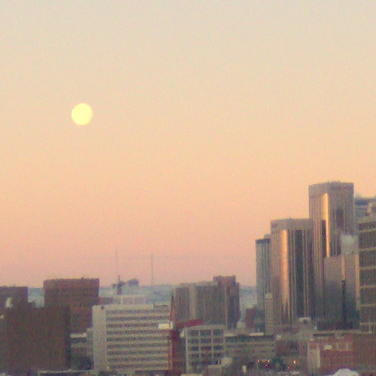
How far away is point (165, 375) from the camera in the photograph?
189375 millimetres

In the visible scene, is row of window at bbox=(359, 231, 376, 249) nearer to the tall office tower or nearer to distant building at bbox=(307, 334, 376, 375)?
the tall office tower

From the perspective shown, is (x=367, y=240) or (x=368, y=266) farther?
(x=367, y=240)

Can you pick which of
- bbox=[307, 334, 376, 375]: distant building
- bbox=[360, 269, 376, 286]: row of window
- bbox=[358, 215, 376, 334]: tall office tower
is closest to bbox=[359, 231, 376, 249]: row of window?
bbox=[358, 215, 376, 334]: tall office tower

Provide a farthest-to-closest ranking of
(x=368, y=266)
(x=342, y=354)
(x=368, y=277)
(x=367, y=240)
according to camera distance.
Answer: (x=367, y=240), (x=368, y=277), (x=368, y=266), (x=342, y=354)

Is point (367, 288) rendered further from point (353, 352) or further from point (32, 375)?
point (32, 375)

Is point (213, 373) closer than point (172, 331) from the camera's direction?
Yes

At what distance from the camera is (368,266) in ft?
621

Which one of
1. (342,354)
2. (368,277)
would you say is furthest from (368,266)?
(342,354)

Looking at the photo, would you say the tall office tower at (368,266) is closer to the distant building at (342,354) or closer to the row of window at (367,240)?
the row of window at (367,240)

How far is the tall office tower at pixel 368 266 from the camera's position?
617 feet

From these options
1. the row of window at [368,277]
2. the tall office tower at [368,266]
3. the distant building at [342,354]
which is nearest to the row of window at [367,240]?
the tall office tower at [368,266]

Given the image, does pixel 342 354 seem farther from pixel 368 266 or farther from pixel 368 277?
pixel 368 266

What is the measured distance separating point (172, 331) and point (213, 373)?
1317cm

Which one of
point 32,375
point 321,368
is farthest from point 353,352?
point 32,375
